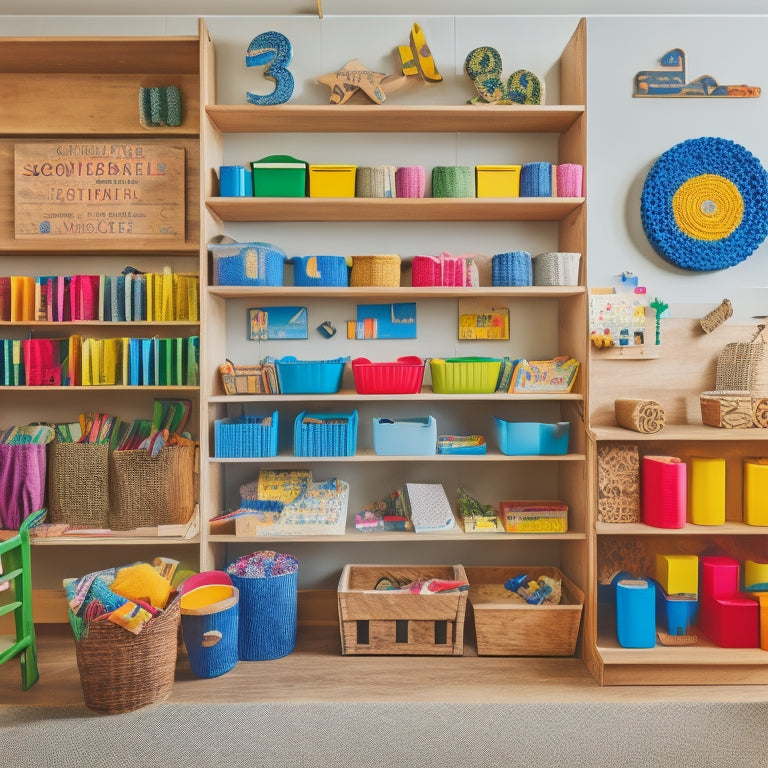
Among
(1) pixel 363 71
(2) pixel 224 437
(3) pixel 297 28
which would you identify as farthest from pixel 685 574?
(3) pixel 297 28

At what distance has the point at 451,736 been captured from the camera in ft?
7.07

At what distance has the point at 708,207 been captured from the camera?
2949mm

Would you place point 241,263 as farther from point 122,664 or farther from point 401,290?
point 122,664

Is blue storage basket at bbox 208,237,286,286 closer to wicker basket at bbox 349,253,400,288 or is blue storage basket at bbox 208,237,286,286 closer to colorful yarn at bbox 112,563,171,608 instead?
wicker basket at bbox 349,253,400,288

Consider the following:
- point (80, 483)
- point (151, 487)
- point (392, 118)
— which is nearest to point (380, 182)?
point (392, 118)

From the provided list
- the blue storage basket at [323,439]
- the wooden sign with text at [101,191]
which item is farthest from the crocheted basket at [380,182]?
the blue storage basket at [323,439]

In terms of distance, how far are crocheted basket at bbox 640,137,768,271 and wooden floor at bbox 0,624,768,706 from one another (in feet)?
6.32

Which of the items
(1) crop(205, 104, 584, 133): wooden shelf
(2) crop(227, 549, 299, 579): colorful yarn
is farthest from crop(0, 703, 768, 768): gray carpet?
(1) crop(205, 104, 584, 133): wooden shelf

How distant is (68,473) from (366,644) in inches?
61.0

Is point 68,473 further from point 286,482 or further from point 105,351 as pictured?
point 286,482

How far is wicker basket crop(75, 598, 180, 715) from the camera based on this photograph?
223 centimetres

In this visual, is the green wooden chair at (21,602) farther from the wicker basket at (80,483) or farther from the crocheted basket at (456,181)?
the crocheted basket at (456,181)

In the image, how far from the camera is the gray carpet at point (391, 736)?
204 cm

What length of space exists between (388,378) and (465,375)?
348 millimetres
